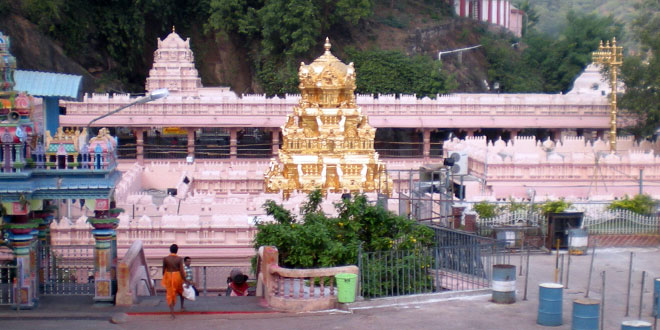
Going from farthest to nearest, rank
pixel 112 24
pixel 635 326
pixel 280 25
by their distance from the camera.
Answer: pixel 112 24 → pixel 280 25 → pixel 635 326

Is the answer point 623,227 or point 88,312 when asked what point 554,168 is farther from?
point 88,312

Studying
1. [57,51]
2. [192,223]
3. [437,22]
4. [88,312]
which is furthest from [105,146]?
[437,22]

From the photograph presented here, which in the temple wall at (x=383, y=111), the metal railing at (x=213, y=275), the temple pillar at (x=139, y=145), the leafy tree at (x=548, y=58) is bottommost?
the metal railing at (x=213, y=275)

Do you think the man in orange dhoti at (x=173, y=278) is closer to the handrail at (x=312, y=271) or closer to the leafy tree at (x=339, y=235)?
the handrail at (x=312, y=271)

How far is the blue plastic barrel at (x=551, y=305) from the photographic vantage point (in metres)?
13.7

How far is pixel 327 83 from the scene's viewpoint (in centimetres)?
3244

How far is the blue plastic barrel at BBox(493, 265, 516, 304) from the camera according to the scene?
14.8 meters

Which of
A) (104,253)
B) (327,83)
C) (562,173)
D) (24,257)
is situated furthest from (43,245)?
(562,173)

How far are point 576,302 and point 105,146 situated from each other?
25.4ft

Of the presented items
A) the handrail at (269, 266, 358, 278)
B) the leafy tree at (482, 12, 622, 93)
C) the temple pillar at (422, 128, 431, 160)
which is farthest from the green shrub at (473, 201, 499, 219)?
the leafy tree at (482, 12, 622, 93)

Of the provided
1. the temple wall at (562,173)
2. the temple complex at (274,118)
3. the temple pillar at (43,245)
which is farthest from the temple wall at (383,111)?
the temple pillar at (43,245)

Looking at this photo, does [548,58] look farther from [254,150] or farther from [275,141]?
[275,141]

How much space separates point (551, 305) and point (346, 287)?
3032 millimetres

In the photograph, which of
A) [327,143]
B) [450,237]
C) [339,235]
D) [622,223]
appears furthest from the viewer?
[327,143]
